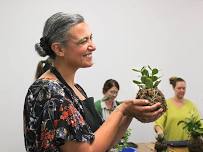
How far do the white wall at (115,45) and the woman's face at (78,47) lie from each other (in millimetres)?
2877

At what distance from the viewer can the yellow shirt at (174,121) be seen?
380cm

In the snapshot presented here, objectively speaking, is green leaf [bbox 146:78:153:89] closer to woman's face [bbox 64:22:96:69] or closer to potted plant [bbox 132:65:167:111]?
potted plant [bbox 132:65:167:111]

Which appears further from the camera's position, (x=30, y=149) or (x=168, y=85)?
(x=168, y=85)

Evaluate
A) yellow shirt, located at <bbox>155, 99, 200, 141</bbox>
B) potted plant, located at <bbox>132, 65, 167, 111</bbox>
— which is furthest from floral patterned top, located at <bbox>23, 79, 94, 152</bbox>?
yellow shirt, located at <bbox>155, 99, 200, 141</bbox>

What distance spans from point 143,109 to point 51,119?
1.02 ft

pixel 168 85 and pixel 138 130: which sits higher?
pixel 168 85

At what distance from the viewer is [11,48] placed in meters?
3.97

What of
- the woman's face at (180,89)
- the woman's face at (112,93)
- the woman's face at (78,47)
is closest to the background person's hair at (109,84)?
the woman's face at (112,93)

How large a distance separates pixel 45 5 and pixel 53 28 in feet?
Answer: 10.0

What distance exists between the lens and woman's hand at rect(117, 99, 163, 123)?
1.14m

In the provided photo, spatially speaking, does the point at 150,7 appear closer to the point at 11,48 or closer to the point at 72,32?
the point at 11,48

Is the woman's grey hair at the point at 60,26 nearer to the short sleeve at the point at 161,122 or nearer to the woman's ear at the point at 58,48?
the woman's ear at the point at 58,48

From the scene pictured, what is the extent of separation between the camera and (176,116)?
12.7ft

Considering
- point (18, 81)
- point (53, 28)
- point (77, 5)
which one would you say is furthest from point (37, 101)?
point (77, 5)
